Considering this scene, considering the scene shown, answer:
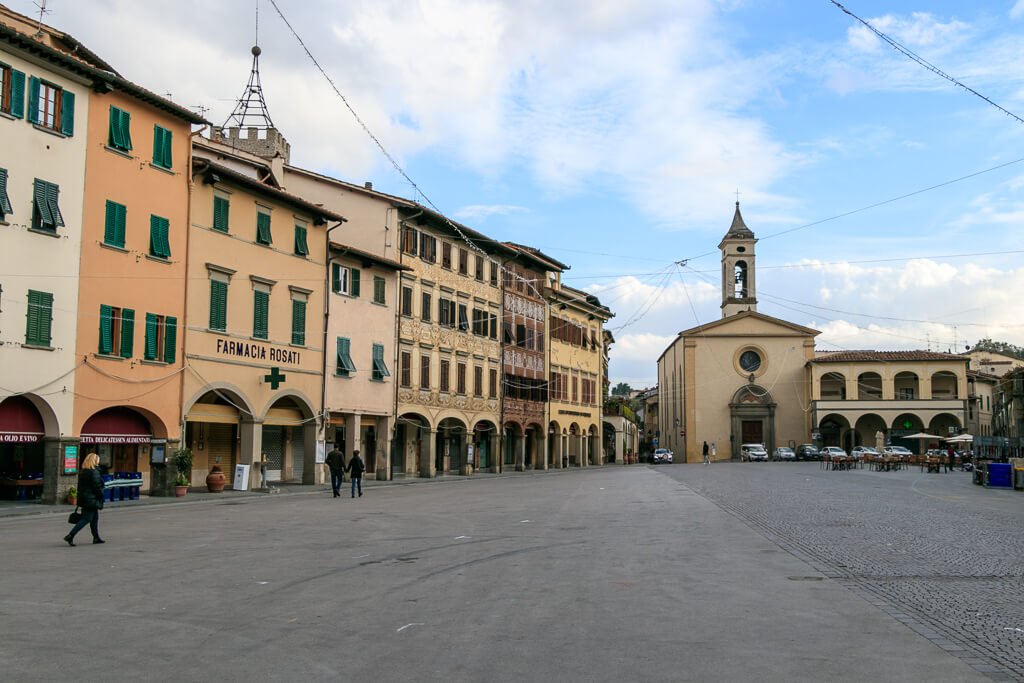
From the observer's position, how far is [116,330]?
88.2ft

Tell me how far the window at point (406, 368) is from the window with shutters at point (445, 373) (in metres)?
3.19

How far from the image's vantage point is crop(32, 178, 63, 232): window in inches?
958

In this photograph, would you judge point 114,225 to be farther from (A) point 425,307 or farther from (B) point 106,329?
(A) point 425,307

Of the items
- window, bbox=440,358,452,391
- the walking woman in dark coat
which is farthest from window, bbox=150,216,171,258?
window, bbox=440,358,452,391

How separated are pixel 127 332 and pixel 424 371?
19.9 meters

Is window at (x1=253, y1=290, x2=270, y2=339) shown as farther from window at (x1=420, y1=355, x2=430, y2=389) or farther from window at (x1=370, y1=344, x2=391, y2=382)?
window at (x1=420, y1=355, x2=430, y2=389)

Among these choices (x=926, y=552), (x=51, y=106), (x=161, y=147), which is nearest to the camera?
(x=926, y=552)

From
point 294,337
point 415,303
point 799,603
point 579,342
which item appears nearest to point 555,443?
point 579,342

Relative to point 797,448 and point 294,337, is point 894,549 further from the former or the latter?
point 797,448

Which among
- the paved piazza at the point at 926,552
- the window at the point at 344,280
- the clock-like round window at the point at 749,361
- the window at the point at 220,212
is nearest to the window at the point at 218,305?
the window at the point at 220,212

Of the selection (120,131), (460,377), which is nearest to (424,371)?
(460,377)

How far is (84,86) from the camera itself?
2597 cm

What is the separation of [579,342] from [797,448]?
25543mm

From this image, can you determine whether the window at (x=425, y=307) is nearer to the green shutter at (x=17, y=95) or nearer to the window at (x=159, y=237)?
the window at (x=159, y=237)
